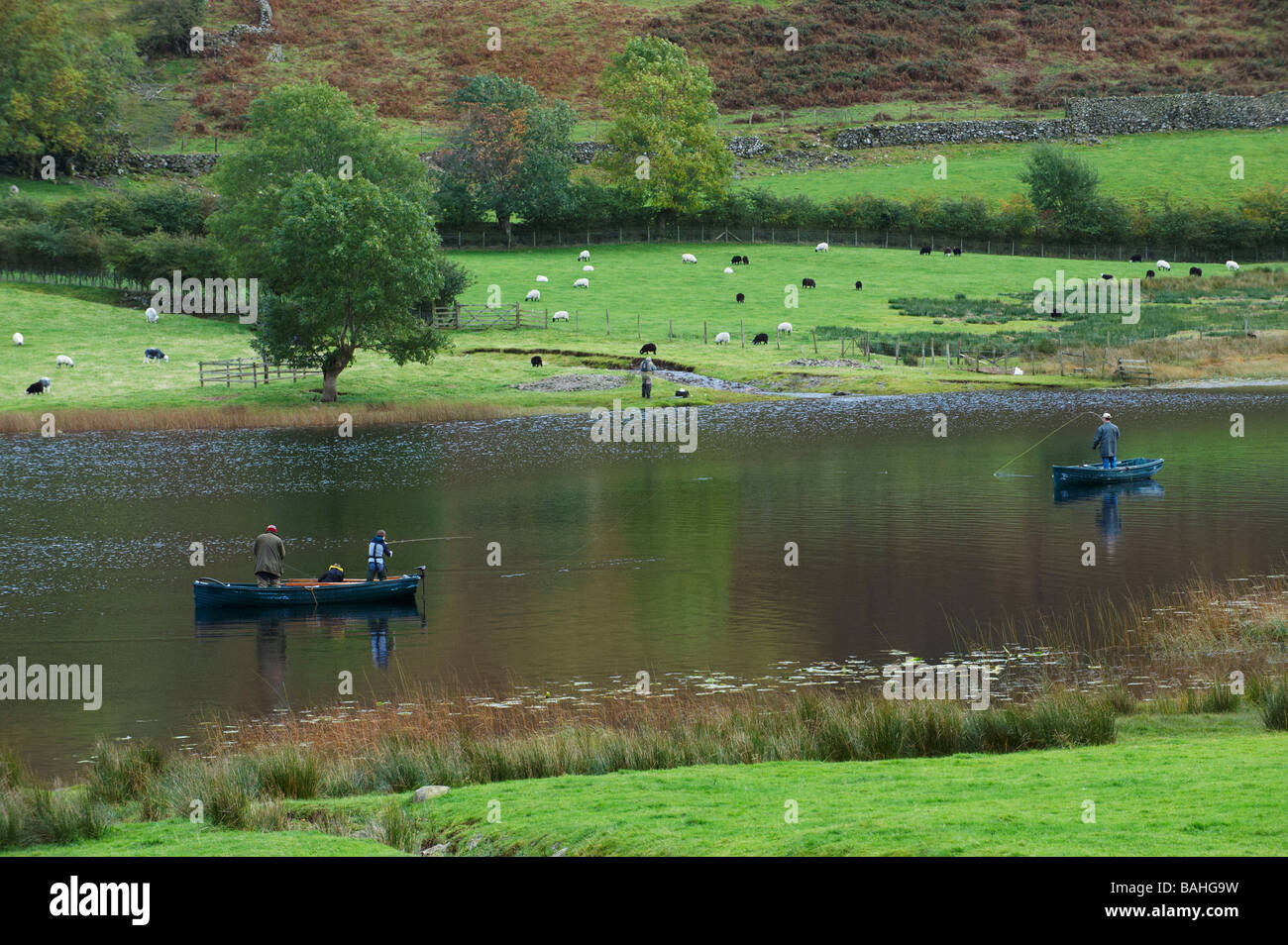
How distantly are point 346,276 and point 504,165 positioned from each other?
54789mm

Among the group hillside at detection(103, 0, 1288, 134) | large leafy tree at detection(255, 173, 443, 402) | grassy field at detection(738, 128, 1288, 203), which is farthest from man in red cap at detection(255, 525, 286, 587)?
hillside at detection(103, 0, 1288, 134)

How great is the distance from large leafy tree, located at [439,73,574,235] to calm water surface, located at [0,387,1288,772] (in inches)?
2351

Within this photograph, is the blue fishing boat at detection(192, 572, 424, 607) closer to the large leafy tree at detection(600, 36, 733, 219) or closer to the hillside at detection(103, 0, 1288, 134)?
the large leafy tree at detection(600, 36, 733, 219)

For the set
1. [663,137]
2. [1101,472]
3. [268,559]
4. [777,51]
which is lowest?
[268,559]

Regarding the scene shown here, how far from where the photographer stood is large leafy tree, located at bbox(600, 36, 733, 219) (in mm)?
128750

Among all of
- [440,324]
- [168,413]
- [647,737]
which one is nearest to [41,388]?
[168,413]

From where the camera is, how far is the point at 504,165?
127062 mm

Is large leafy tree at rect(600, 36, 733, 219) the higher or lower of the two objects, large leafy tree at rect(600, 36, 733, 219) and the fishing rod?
the higher

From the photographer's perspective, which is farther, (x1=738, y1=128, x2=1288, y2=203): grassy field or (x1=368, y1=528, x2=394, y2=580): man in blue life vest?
(x1=738, y1=128, x2=1288, y2=203): grassy field

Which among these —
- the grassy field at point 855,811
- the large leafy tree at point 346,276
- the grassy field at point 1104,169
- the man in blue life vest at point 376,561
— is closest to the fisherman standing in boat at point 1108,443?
the man in blue life vest at point 376,561

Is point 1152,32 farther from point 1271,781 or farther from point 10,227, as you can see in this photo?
point 1271,781

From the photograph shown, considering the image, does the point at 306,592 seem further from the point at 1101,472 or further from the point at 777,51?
the point at 777,51

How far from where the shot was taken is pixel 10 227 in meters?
106

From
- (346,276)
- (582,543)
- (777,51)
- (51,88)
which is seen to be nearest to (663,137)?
(777,51)
